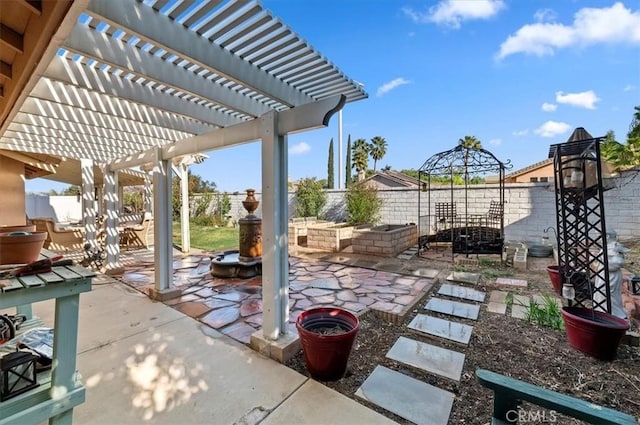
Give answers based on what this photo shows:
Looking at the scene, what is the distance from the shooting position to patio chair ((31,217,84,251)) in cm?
755

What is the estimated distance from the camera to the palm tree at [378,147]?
27.0 meters

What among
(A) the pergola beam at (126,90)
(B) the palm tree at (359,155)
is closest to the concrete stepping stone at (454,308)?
(A) the pergola beam at (126,90)

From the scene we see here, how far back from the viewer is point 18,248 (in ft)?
5.89

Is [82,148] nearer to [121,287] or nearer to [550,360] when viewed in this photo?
[121,287]

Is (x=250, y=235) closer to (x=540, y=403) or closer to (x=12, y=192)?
(x=540, y=403)

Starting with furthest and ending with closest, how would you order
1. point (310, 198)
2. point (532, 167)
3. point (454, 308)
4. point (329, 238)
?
point (532, 167)
point (310, 198)
point (329, 238)
point (454, 308)

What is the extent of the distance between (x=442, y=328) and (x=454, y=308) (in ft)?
Answer: 2.30

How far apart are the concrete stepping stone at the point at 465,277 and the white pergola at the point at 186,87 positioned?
3535 millimetres

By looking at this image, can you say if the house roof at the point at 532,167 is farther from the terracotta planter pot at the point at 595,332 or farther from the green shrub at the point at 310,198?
the terracotta planter pot at the point at 595,332

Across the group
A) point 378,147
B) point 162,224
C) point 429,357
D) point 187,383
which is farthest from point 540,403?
point 378,147

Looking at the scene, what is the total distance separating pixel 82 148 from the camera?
516 cm

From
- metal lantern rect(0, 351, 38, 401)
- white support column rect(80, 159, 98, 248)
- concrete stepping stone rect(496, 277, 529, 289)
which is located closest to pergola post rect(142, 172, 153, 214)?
white support column rect(80, 159, 98, 248)

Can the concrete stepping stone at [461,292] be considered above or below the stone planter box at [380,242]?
below

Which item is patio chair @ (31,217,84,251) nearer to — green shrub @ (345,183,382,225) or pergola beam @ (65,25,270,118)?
pergola beam @ (65,25,270,118)
